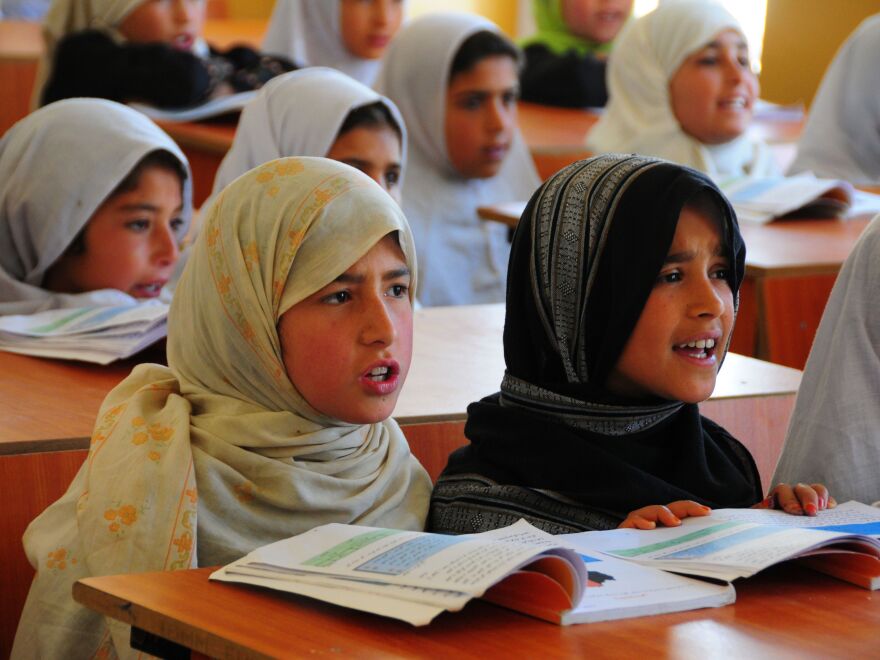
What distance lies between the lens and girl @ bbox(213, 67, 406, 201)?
10.00 feet

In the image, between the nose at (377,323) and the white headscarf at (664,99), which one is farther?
the white headscarf at (664,99)

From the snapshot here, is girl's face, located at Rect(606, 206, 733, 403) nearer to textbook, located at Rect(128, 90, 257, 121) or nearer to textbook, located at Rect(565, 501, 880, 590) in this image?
textbook, located at Rect(565, 501, 880, 590)

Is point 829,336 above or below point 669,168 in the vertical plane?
below

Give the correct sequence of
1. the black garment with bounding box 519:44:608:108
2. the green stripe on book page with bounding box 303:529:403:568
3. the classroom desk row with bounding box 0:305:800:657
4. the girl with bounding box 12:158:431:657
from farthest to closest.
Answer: the black garment with bounding box 519:44:608:108 → the classroom desk row with bounding box 0:305:800:657 → the girl with bounding box 12:158:431:657 → the green stripe on book page with bounding box 303:529:403:568

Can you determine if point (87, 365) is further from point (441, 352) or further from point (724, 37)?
point (724, 37)

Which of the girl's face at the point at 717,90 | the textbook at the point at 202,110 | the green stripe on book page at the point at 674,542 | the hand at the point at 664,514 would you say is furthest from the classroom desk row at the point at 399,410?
the textbook at the point at 202,110

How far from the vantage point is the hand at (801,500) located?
1.58 m

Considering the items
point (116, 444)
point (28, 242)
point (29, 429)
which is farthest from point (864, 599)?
point (28, 242)

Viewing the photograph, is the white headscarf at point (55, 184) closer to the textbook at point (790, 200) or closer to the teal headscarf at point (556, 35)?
the textbook at point (790, 200)

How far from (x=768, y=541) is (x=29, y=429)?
1.05 metres

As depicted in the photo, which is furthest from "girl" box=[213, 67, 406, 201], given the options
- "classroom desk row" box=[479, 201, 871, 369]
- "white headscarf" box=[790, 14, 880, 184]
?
"white headscarf" box=[790, 14, 880, 184]

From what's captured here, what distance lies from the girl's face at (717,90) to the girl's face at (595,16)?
1932 millimetres

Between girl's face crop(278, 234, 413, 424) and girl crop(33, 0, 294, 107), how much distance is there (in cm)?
328

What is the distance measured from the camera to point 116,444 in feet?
5.48
